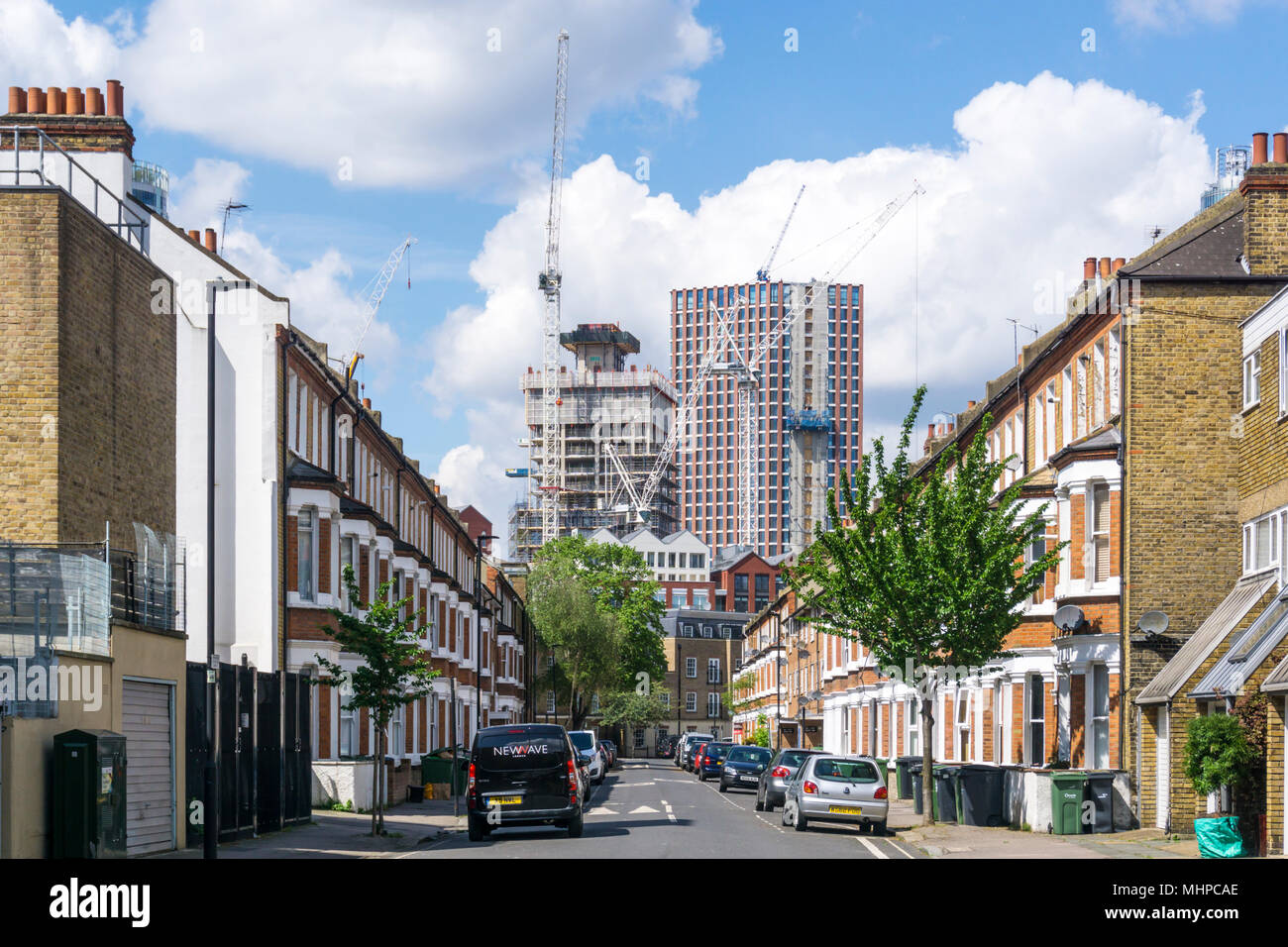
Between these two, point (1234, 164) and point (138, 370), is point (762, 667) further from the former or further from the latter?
point (138, 370)

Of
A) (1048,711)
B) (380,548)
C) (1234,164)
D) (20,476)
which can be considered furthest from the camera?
(1234,164)

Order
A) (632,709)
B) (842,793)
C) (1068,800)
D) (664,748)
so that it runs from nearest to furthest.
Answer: (1068,800) < (842,793) < (632,709) < (664,748)

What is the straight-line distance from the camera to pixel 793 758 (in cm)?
4250

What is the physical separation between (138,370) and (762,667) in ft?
238

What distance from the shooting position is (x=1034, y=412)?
123 feet

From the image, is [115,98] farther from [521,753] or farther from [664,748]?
[664,748]

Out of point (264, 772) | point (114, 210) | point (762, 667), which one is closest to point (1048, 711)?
point (264, 772)

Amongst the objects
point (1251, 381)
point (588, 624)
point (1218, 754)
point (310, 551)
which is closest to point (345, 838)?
point (310, 551)

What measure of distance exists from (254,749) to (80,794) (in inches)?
317

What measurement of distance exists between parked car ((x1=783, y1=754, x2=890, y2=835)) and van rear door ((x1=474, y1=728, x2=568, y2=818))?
534 centimetres

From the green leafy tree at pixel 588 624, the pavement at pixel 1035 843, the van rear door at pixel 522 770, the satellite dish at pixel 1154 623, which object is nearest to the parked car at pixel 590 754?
the pavement at pixel 1035 843

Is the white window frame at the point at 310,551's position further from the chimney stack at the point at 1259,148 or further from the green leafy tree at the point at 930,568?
the chimney stack at the point at 1259,148

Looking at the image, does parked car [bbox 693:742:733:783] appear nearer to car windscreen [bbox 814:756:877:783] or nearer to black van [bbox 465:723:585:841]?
car windscreen [bbox 814:756:877:783]
